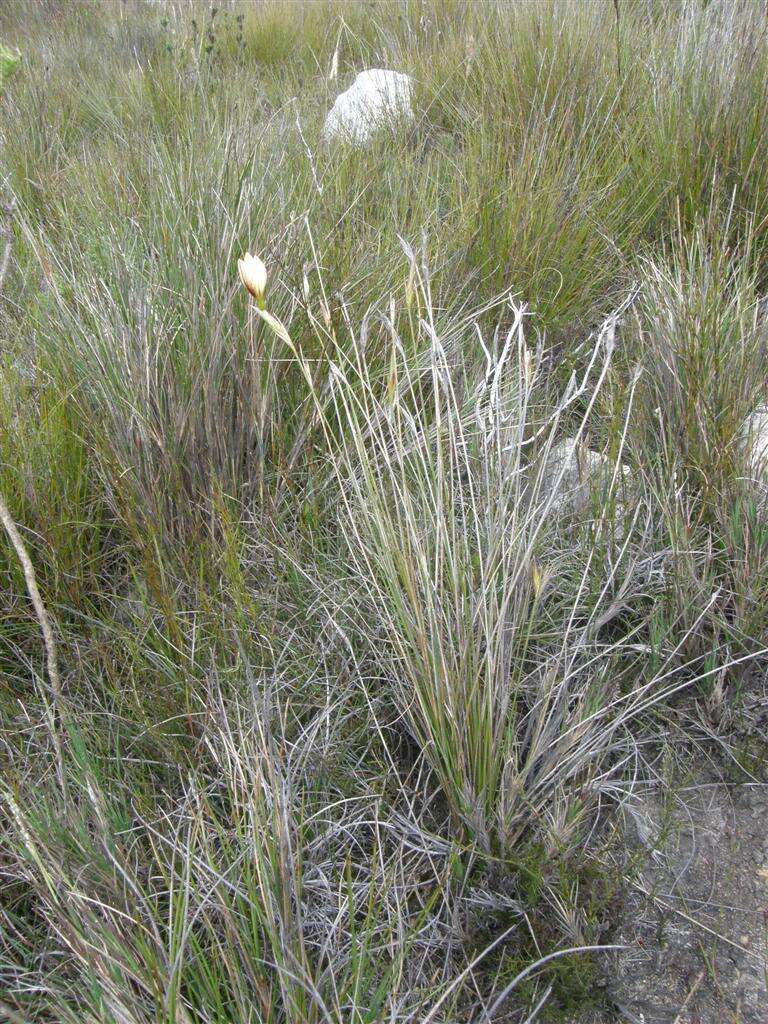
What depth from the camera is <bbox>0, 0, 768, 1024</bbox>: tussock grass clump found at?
1.02 metres

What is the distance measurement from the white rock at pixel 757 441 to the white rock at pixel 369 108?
1.66m

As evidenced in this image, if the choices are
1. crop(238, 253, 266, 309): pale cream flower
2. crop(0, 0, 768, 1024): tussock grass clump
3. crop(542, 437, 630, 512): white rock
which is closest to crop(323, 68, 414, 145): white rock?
crop(0, 0, 768, 1024): tussock grass clump

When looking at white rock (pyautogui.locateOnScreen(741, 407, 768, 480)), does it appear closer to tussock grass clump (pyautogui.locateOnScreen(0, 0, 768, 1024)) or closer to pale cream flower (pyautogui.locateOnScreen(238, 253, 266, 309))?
tussock grass clump (pyautogui.locateOnScreen(0, 0, 768, 1024))

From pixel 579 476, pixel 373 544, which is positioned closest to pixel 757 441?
pixel 579 476

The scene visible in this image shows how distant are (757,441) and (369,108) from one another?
6.73ft

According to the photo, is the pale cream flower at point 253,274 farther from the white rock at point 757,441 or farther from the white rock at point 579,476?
the white rock at point 757,441

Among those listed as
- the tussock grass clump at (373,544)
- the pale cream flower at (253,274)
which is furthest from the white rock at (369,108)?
the pale cream flower at (253,274)

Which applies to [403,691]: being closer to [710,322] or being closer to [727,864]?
[727,864]

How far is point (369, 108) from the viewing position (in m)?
2.92

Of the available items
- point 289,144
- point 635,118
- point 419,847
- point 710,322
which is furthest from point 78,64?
point 419,847

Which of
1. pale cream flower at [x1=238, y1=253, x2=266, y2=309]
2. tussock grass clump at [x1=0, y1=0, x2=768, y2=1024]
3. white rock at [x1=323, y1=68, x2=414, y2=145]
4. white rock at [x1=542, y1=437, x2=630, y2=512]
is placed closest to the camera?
tussock grass clump at [x1=0, y1=0, x2=768, y2=1024]

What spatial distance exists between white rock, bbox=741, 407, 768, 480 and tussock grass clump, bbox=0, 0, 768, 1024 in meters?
0.03

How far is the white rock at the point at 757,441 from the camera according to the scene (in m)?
1.46

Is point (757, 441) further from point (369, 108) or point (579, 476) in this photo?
point (369, 108)
